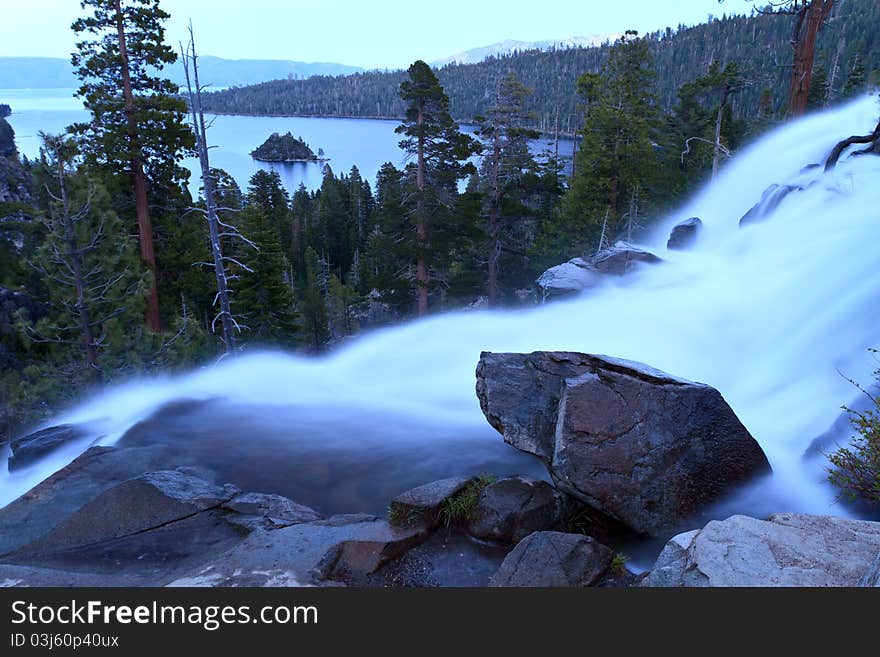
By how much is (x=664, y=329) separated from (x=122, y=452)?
11.5 meters

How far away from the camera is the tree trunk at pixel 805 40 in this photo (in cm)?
1803

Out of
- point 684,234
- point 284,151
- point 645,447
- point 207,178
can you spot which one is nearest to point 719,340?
point 645,447

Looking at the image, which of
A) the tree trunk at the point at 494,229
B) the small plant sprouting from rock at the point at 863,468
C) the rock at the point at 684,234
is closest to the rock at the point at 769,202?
the rock at the point at 684,234

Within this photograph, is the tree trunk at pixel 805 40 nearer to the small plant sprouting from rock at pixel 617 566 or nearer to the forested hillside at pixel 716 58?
the small plant sprouting from rock at pixel 617 566

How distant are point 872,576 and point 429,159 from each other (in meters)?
24.4

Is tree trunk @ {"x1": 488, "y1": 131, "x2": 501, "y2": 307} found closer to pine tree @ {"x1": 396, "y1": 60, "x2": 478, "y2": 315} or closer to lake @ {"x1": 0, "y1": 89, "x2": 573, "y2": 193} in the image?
pine tree @ {"x1": 396, "y1": 60, "x2": 478, "y2": 315}

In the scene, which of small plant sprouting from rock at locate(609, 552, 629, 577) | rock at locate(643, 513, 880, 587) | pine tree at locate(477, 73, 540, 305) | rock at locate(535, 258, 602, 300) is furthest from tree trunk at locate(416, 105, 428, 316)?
rock at locate(643, 513, 880, 587)

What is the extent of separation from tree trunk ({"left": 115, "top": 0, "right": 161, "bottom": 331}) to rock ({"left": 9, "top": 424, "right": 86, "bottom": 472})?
380 inches

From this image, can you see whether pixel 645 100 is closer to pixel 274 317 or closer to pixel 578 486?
pixel 274 317

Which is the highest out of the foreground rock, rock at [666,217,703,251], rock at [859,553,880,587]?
rock at [859,553,880,587]

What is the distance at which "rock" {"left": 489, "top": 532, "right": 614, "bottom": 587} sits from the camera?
5445 mm

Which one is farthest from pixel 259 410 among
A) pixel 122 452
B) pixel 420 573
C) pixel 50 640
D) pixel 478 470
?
pixel 50 640

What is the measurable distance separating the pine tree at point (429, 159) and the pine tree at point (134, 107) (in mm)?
9472

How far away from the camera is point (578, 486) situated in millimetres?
6816
